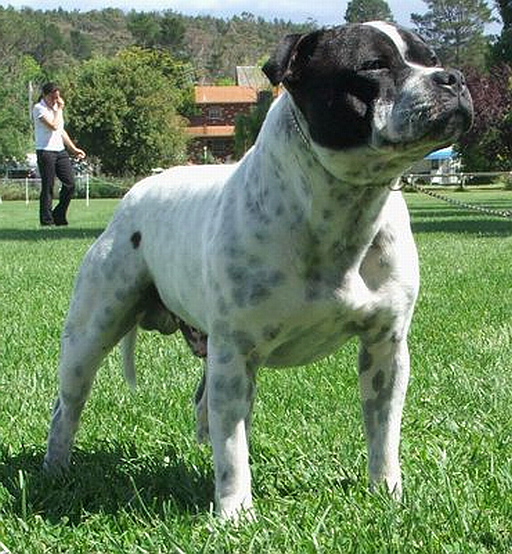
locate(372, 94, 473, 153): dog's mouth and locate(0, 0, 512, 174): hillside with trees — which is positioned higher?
locate(372, 94, 473, 153): dog's mouth

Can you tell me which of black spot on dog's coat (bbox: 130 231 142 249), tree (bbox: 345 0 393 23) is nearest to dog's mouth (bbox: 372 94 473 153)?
tree (bbox: 345 0 393 23)

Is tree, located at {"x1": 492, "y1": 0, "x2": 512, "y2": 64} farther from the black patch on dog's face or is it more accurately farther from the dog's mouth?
the dog's mouth

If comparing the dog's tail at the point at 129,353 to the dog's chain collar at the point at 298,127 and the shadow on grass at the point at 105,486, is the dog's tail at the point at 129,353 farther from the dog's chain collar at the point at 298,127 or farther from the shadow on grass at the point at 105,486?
the dog's chain collar at the point at 298,127

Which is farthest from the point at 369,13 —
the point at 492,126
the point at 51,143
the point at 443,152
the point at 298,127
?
the point at 443,152

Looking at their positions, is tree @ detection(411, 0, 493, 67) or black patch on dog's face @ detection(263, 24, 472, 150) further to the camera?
tree @ detection(411, 0, 493, 67)

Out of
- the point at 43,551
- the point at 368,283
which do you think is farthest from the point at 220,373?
the point at 43,551

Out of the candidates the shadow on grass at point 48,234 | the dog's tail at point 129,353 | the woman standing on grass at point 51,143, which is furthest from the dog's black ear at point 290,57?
the woman standing on grass at point 51,143

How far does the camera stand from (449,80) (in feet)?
10.2

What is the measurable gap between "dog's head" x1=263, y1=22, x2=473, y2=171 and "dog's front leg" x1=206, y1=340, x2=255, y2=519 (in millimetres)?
760

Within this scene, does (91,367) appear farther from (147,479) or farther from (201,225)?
(201,225)

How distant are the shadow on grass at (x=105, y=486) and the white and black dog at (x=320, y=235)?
0.46 m

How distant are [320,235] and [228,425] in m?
0.67

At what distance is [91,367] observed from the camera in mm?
4348

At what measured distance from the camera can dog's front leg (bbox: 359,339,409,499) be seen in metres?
3.75
